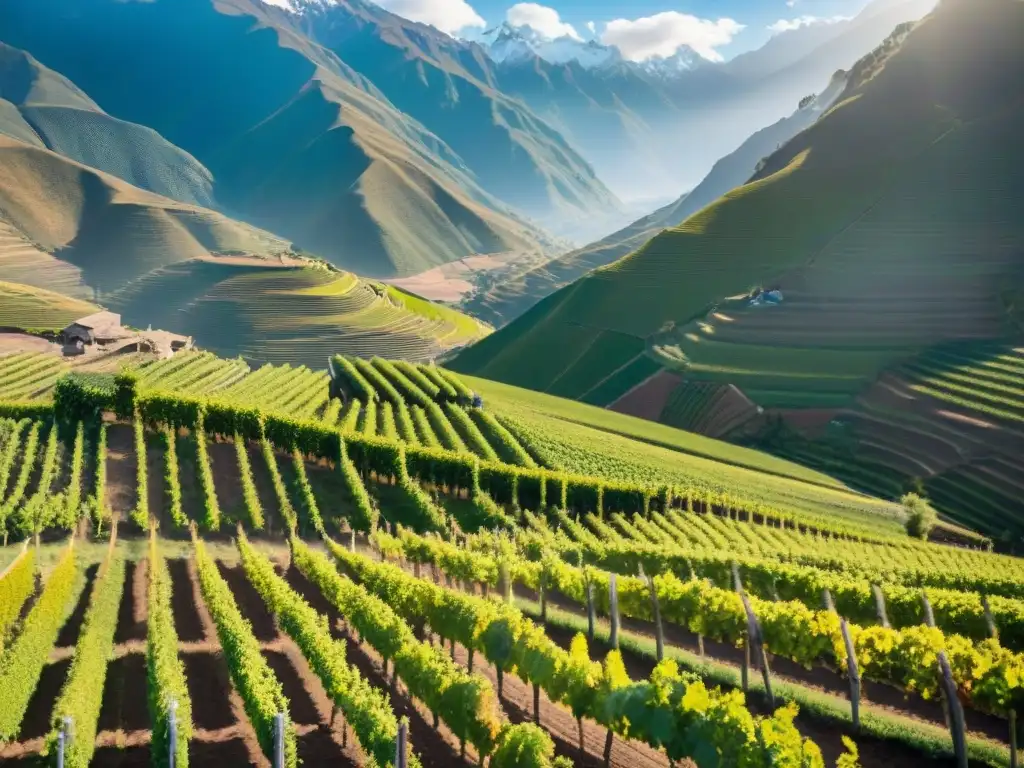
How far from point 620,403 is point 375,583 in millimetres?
68072

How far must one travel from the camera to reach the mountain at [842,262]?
82.2m

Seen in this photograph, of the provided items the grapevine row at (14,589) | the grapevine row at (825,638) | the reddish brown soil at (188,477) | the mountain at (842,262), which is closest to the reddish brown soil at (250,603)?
the grapevine row at (14,589)

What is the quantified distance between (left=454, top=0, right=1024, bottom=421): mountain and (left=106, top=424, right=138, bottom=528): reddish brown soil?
61.9 m

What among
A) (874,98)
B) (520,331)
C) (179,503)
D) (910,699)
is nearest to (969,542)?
(910,699)

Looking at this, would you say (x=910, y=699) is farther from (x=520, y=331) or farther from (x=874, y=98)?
(x=874, y=98)

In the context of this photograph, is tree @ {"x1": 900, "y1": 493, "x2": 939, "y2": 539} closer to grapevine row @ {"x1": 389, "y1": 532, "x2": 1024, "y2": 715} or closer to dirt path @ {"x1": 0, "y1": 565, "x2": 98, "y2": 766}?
grapevine row @ {"x1": 389, "y1": 532, "x2": 1024, "y2": 715}

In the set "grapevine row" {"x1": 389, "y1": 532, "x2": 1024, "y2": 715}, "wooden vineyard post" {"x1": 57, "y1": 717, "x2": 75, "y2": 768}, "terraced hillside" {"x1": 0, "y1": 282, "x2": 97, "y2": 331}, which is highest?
"terraced hillside" {"x1": 0, "y1": 282, "x2": 97, "y2": 331}

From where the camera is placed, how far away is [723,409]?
79.4 meters

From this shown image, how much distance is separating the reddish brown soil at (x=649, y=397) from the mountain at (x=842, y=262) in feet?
6.40

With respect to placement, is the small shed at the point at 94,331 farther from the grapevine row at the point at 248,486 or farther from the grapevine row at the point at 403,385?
the grapevine row at the point at 248,486

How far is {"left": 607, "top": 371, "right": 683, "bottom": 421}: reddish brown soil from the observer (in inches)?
3383

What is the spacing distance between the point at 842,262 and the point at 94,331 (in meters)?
97.0

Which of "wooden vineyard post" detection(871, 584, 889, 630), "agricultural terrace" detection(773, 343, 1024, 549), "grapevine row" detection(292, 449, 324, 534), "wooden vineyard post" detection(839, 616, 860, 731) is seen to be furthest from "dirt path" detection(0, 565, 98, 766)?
"agricultural terrace" detection(773, 343, 1024, 549)

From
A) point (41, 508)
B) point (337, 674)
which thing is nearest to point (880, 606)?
point (337, 674)
